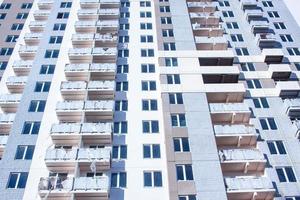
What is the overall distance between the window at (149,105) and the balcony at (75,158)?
8107 millimetres

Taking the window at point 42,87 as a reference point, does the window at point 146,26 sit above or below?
above

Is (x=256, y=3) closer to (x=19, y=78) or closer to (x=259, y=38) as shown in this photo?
(x=259, y=38)

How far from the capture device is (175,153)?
119ft

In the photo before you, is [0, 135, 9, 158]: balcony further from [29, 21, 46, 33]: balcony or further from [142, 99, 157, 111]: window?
[29, 21, 46, 33]: balcony

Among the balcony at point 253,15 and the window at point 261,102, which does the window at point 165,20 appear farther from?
the window at point 261,102

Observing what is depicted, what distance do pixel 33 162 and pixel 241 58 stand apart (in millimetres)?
30086

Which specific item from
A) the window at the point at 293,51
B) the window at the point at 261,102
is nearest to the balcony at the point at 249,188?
the window at the point at 261,102

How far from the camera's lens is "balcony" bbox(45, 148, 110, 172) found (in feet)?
116

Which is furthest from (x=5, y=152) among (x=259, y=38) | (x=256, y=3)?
(x=256, y=3)

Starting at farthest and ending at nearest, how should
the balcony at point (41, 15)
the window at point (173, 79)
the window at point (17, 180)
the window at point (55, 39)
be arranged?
the balcony at point (41, 15) < the window at point (55, 39) < the window at point (173, 79) < the window at point (17, 180)

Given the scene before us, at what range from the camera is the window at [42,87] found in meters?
43.8

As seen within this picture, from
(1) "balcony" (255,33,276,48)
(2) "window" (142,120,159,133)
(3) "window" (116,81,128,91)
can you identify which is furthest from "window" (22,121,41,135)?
(1) "balcony" (255,33,276,48)

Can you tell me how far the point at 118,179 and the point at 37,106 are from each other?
1379 cm

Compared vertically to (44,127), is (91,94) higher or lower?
higher
